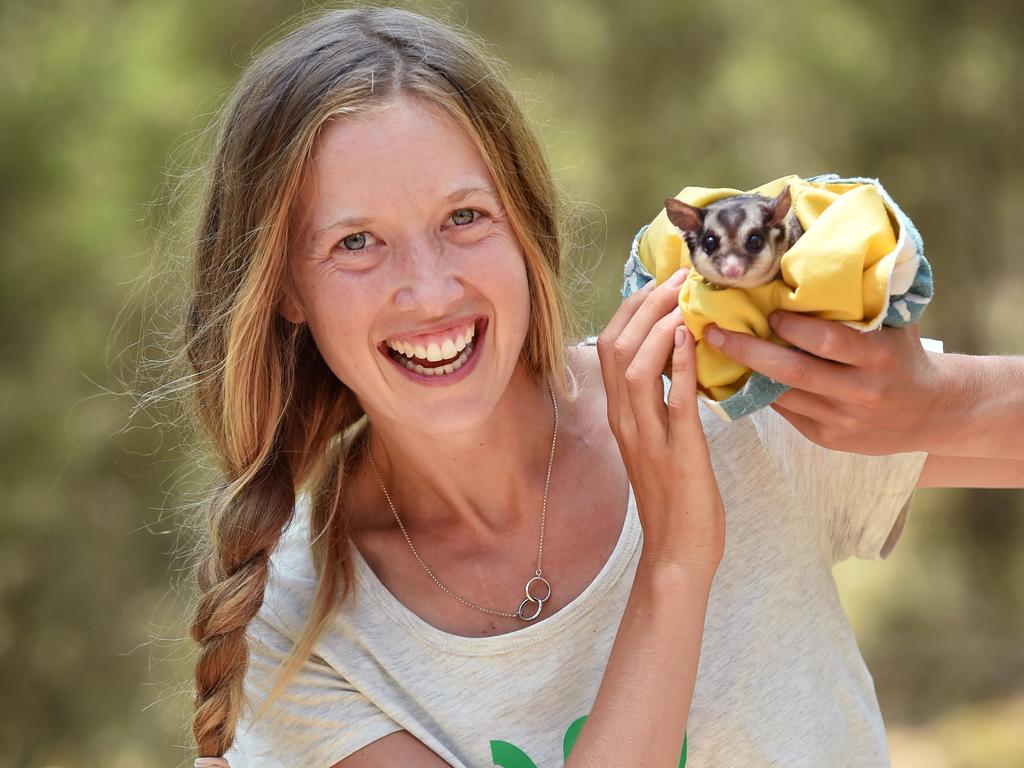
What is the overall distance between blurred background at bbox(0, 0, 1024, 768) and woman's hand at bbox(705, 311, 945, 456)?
2.56 meters

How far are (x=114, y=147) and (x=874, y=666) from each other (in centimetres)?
386

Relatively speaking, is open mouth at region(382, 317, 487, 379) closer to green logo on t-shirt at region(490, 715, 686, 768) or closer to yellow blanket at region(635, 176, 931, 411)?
yellow blanket at region(635, 176, 931, 411)

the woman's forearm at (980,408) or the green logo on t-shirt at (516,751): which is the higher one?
the woman's forearm at (980,408)

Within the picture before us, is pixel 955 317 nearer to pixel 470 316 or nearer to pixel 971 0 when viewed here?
pixel 971 0

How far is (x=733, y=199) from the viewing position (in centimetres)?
137

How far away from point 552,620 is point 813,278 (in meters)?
0.71

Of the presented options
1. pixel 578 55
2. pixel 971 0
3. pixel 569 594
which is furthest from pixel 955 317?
pixel 569 594

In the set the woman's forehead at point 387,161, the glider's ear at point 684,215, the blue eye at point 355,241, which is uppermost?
the woman's forehead at point 387,161

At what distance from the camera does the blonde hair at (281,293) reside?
172 cm

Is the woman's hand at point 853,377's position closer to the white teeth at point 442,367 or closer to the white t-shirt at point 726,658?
the white t-shirt at point 726,658

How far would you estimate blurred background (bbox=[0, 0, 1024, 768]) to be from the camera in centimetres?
434

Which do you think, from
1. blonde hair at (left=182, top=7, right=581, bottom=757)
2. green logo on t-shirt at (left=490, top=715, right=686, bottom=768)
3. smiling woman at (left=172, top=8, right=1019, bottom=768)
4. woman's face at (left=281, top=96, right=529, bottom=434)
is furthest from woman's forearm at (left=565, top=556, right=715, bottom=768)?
blonde hair at (left=182, top=7, right=581, bottom=757)

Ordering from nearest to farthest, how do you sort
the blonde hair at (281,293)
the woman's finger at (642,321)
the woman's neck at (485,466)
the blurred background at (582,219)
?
the woman's finger at (642,321) → the blonde hair at (281,293) → the woman's neck at (485,466) → the blurred background at (582,219)

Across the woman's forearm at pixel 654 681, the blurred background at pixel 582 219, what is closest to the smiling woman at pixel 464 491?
the woman's forearm at pixel 654 681
